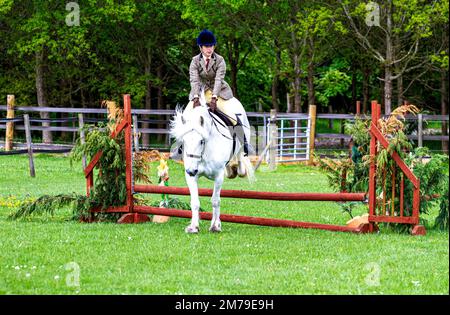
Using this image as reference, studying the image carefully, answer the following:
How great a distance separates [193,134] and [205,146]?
0.49m

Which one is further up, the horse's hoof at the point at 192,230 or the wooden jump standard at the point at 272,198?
the wooden jump standard at the point at 272,198

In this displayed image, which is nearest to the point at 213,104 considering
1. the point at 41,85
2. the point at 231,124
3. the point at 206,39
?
the point at 231,124

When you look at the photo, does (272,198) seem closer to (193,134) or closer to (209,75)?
(193,134)

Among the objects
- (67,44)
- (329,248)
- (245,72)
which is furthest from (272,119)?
(329,248)

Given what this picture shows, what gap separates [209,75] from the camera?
15.3 meters

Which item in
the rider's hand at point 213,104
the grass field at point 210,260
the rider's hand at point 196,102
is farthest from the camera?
the rider's hand at point 213,104

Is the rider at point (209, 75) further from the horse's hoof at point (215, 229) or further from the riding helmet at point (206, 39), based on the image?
the horse's hoof at point (215, 229)

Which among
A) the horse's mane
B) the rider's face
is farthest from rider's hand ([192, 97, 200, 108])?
the rider's face

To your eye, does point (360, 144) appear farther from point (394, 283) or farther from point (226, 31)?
point (226, 31)

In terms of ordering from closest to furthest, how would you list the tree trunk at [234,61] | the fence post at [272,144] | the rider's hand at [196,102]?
the rider's hand at [196,102] < the fence post at [272,144] < the tree trunk at [234,61]

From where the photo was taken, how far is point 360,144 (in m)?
16.0

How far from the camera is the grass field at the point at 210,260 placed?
33.9 feet

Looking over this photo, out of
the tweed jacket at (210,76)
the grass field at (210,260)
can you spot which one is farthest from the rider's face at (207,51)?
the grass field at (210,260)

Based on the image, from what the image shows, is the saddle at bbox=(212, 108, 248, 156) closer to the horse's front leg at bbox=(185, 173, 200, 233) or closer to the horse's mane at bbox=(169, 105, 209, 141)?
the horse's mane at bbox=(169, 105, 209, 141)
